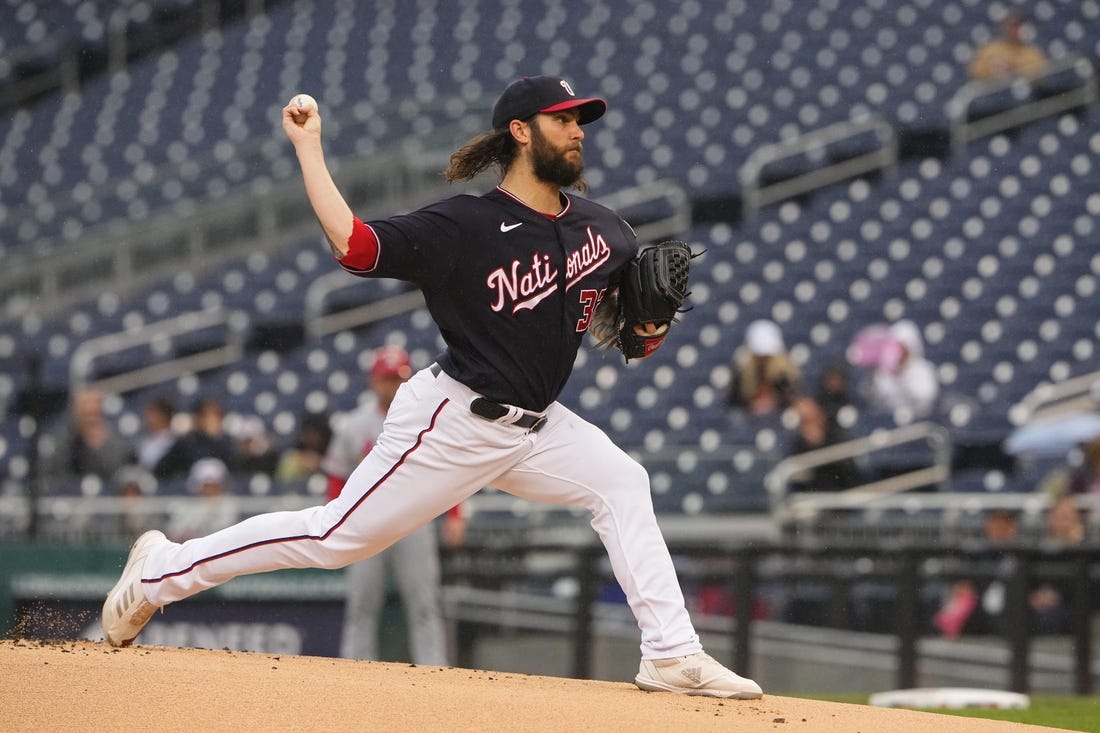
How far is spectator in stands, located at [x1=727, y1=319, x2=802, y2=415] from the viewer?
36.1 feet

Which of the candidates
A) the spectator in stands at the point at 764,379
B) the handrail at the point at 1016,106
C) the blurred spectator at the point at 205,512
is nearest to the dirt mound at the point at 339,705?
the blurred spectator at the point at 205,512

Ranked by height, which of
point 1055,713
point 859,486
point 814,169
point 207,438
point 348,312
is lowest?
point 1055,713

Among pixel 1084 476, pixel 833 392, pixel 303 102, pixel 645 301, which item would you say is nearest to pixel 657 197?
pixel 833 392

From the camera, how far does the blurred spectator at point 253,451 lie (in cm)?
1065

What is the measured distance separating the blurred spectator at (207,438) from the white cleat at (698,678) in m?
6.44

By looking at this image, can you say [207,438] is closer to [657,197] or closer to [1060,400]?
[657,197]

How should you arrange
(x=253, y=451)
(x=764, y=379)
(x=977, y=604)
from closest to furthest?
(x=977, y=604), (x=253, y=451), (x=764, y=379)

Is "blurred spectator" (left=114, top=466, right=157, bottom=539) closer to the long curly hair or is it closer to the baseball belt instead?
the long curly hair

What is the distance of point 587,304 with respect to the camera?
4.46m

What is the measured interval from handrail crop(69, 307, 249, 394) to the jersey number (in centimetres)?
855

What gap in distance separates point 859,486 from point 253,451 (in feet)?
12.8

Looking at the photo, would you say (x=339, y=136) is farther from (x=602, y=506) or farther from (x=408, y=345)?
(x=602, y=506)

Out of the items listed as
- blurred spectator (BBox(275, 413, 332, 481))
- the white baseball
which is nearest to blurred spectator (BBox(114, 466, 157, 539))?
blurred spectator (BBox(275, 413, 332, 481))

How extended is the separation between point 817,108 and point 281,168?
5.19 metres
